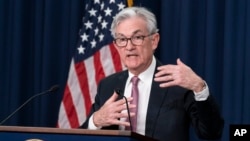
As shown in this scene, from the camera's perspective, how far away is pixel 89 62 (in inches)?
186

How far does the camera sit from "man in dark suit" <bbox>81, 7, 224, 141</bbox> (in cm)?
291

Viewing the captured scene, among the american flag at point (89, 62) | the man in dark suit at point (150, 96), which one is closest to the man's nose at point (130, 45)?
the man in dark suit at point (150, 96)

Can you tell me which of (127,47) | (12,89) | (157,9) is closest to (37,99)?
(12,89)

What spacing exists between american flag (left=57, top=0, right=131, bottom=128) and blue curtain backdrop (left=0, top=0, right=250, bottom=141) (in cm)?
36

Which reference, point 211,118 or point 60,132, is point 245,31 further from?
point 60,132

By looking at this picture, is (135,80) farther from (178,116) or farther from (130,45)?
(178,116)

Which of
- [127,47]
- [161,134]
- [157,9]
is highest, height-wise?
[157,9]

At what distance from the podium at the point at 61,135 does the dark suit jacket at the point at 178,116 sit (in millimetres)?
578

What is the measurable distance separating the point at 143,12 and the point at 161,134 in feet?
2.22

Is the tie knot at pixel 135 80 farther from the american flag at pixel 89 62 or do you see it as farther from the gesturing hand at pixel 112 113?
the american flag at pixel 89 62

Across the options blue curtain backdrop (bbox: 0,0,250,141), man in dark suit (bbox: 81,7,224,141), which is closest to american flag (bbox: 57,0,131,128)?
blue curtain backdrop (bbox: 0,0,250,141)

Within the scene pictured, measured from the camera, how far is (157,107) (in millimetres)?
3189

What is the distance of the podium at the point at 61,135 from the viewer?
240 centimetres

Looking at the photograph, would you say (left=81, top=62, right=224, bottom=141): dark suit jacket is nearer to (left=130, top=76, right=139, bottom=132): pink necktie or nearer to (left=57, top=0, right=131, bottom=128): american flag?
(left=130, top=76, right=139, bottom=132): pink necktie
